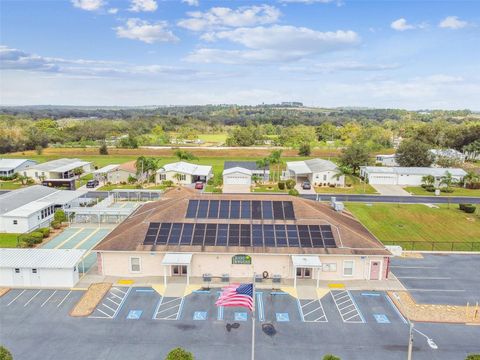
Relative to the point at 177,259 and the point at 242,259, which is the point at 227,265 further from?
the point at 177,259

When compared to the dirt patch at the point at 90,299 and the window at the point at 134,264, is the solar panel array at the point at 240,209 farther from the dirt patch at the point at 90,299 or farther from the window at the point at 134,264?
the dirt patch at the point at 90,299

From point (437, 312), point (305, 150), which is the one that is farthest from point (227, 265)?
point (305, 150)

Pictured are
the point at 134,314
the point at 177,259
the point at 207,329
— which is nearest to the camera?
the point at 207,329

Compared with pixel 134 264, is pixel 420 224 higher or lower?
lower

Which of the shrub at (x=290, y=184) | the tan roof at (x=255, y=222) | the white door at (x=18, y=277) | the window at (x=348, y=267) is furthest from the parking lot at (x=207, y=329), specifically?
the shrub at (x=290, y=184)

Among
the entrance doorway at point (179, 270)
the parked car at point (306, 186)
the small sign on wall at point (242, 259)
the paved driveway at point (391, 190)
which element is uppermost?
the small sign on wall at point (242, 259)

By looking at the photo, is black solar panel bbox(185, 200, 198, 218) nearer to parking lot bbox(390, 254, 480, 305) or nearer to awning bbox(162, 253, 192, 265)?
awning bbox(162, 253, 192, 265)

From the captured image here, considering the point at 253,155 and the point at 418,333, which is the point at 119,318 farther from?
the point at 253,155

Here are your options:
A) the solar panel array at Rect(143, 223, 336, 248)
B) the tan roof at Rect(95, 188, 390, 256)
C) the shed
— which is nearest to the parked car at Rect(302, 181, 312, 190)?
the tan roof at Rect(95, 188, 390, 256)
